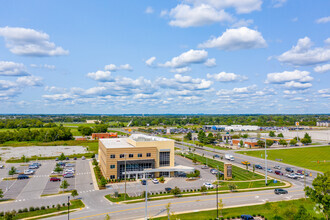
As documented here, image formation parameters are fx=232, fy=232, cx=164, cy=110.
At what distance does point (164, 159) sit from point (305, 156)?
77.9 m

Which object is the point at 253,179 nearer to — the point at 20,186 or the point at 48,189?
the point at 48,189

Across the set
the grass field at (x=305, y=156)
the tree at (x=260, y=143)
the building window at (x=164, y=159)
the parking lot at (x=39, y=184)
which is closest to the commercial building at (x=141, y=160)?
the building window at (x=164, y=159)

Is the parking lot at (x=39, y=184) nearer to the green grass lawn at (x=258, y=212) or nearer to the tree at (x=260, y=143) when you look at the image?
the green grass lawn at (x=258, y=212)

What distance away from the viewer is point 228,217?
46.9 metres

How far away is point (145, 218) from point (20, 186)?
47.6 m

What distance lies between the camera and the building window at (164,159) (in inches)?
3287

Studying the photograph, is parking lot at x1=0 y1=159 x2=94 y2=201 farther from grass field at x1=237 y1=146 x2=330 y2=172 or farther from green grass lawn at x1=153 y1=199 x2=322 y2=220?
grass field at x1=237 y1=146 x2=330 y2=172

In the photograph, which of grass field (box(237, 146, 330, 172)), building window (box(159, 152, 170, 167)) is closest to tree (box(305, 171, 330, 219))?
grass field (box(237, 146, 330, 172))

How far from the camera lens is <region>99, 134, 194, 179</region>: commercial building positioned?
76.1 m

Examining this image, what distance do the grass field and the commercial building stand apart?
3750cm

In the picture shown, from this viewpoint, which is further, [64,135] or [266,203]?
[64,135]

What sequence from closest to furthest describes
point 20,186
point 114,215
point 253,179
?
point 114,215 → point 20,186 → point 253,179

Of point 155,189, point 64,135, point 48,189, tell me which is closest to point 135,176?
point 155,189

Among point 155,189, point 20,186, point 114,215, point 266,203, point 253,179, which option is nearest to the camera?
point 114,215
